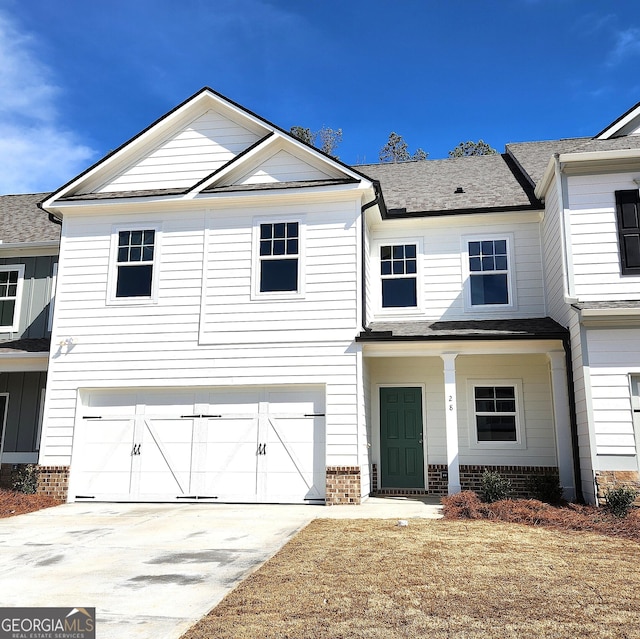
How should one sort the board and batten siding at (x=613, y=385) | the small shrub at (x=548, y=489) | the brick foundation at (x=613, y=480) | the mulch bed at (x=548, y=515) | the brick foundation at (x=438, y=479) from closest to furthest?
the mulch bed at (x=548, y=515) < the brick foundation at (x=613, y=480) < the board and batten siding at (x=613, y=385) < the small shrub at (x=548, y=489) < the brick foundation at (x=438, y=479)

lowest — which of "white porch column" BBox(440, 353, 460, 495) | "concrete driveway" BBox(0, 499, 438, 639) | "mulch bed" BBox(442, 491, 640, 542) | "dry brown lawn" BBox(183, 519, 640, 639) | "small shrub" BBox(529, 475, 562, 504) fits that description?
"concrete driveway" BBox(0, 499, 438, 639)

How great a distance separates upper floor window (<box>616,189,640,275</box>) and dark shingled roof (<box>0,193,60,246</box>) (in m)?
13.1

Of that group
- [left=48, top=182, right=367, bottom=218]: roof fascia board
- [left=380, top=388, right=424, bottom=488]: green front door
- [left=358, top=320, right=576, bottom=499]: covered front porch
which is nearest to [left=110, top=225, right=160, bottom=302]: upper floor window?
[left=48, top=182, right=367, bottom=218]: roof fascia board

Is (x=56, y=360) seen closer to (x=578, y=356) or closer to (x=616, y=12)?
(x=578, y=356)

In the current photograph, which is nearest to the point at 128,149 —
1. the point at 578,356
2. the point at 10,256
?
the point at 10,256

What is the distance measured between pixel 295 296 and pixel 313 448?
3087mm

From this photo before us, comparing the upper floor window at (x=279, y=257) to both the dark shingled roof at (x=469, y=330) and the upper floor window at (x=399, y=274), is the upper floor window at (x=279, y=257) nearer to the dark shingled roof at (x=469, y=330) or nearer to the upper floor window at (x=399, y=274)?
the dark shingled roof at (x=469, y=330)

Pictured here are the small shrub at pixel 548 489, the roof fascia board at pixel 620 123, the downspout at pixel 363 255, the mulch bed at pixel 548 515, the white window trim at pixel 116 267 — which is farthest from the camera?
the white window trim at pixel 116 267

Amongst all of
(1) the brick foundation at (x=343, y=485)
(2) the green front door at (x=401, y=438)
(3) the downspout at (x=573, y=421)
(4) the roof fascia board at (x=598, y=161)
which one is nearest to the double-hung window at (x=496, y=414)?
(2) the green front door at (x=401, y=438)

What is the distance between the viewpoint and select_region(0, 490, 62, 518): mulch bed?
10898 mm

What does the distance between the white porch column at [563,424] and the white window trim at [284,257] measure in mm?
5196

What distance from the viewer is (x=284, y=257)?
12617 mm

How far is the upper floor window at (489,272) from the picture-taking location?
1355 centimetres

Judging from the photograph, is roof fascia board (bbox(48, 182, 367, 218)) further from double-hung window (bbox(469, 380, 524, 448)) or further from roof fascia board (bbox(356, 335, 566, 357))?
double-hung window (bbox(469, 380, 524, 448))
